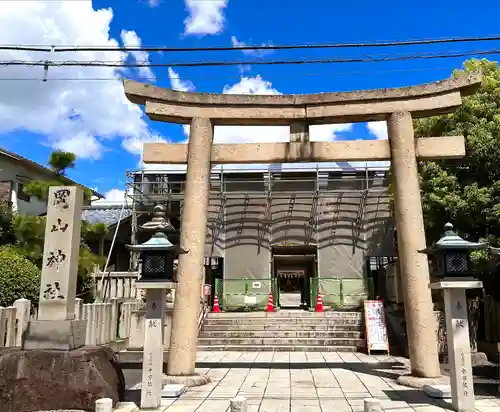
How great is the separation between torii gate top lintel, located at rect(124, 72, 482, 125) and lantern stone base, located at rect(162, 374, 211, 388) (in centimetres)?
580

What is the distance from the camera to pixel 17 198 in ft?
79.0

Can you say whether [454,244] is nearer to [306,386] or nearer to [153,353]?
[306,386]

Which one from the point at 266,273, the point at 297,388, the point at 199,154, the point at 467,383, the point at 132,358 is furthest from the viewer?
the point at 266,273

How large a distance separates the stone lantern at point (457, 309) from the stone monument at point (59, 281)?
633 cm

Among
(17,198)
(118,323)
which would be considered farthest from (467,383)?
(17,198)

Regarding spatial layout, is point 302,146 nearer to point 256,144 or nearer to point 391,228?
point 256,144

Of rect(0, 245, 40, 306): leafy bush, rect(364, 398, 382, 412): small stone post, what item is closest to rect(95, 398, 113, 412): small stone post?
rect(364, 398, 382, 412): small stone post

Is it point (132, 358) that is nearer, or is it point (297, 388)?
point (297, 388)

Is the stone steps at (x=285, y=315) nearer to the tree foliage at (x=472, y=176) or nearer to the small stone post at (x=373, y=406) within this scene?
the tree foliage at (x=472, y=176)

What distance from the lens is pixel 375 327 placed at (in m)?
15.1

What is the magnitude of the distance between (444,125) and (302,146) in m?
7.15

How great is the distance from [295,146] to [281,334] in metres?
8.19

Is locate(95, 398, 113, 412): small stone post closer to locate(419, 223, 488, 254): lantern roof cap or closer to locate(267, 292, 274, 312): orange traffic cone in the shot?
locate(419, 223, 488, 254): lantern roof cap

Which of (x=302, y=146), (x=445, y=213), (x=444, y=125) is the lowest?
(x=445, y=213)
